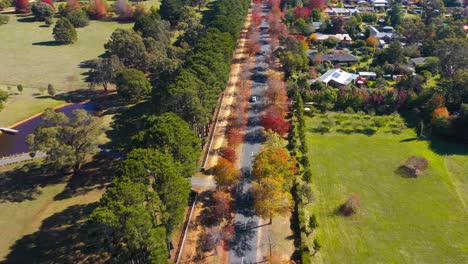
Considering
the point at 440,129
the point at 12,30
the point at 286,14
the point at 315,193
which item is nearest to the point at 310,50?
the point at 286,14

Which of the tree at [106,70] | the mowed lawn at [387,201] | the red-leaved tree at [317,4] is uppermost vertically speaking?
the red-leaved tree at [317,4]

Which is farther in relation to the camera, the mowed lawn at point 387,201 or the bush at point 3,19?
the bush at point 3,19

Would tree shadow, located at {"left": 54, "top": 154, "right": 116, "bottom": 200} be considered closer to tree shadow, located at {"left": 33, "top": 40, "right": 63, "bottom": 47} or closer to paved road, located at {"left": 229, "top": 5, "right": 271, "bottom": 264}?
paved road, located at {"left": 229, "top": 5, "right": 271, "bottom": 264}

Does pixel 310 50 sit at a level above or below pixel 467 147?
above

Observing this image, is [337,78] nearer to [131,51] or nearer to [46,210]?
[131,51]

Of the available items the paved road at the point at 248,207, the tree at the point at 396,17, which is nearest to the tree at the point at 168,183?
the paved road at the point at 248,207

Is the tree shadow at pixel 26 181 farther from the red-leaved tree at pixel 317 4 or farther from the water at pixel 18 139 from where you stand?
the red-leaved tree at pixel 317 4

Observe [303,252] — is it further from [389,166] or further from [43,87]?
[43,87]
